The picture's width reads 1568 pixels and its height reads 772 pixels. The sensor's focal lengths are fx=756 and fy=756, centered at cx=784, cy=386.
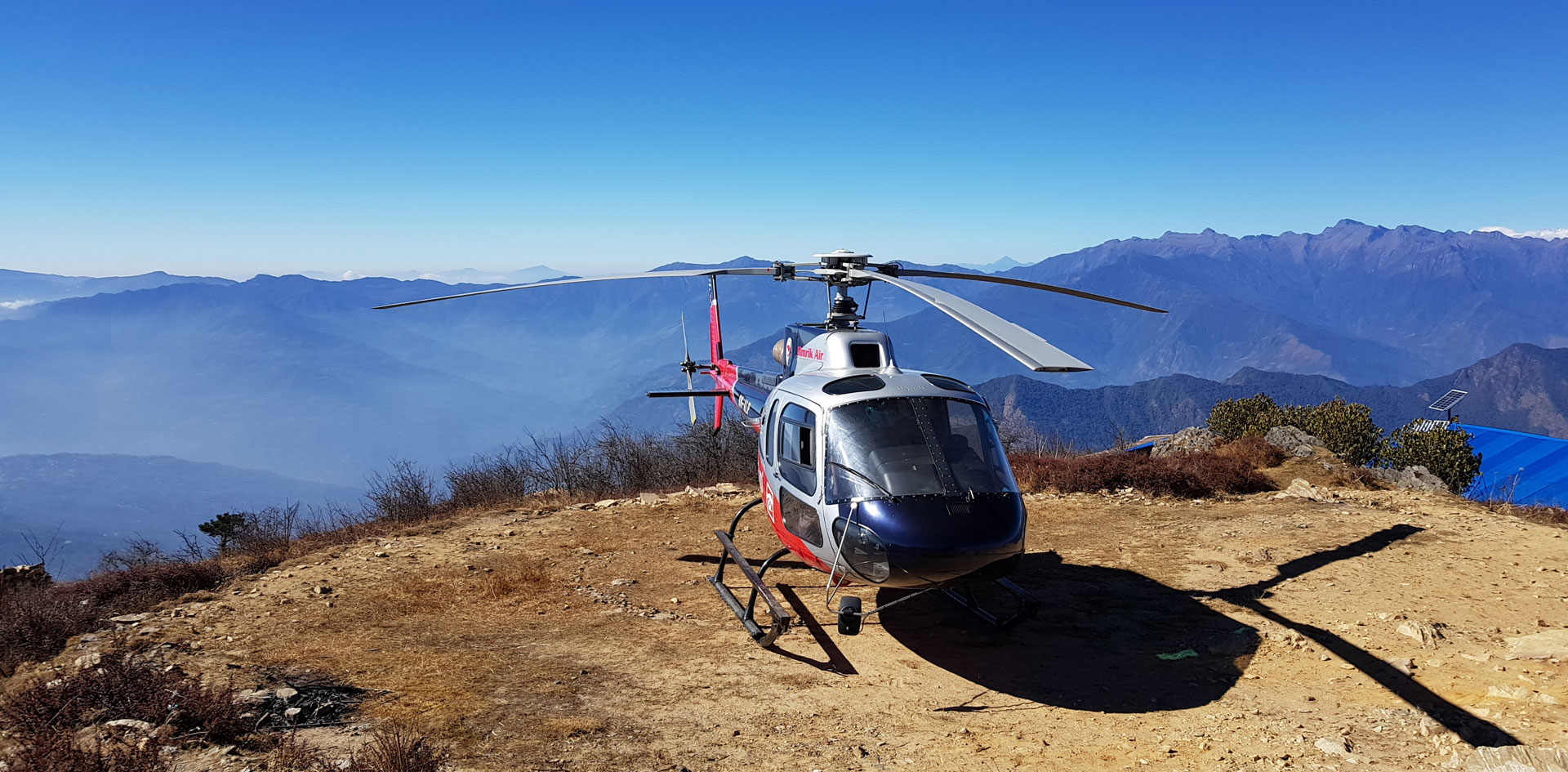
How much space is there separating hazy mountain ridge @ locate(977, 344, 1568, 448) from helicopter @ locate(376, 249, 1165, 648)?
425 ft

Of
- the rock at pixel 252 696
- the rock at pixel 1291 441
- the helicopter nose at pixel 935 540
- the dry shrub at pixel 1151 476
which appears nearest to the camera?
the rock at pixel 252 696

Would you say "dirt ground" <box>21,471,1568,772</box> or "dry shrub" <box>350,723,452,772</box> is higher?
"dry shrub" <box>350,723,452,772</box>

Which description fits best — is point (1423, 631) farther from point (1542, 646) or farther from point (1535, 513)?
point (1535, 513)

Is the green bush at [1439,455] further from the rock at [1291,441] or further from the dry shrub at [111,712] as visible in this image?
the dry shrub at [111,712]

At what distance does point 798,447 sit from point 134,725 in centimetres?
547

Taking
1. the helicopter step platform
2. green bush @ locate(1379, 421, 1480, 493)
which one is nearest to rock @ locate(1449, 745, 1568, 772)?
the helicopter step platform

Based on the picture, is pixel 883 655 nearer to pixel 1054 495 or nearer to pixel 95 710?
pixel 95 710

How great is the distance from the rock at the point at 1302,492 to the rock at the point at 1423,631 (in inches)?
258

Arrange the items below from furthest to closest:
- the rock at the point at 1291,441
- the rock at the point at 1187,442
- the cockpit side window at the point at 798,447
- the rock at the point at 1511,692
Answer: the rock at the point at 1187,442, the rock at the point at 1291,441, the cockpit side window at the point at 798,447, the rock at the point at 1511,692

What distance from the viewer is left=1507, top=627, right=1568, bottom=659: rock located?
6139 mm

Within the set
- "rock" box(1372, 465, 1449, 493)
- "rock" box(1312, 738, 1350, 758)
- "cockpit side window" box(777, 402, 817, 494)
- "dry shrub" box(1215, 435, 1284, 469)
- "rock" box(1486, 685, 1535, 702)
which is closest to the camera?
"rock" box(1312, 738, 1350, 758)

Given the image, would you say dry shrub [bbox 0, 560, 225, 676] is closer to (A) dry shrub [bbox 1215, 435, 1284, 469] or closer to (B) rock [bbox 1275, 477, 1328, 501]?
(B) rock [bbox 1275, 477, 1328, 501]

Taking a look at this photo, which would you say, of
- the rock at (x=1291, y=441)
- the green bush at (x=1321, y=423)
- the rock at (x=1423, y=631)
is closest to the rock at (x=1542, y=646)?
the rock at (x=1423, y=631)

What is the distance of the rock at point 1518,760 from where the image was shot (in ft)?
12.3
